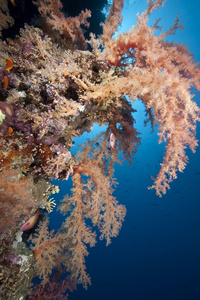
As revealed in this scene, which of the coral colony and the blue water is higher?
the blue water

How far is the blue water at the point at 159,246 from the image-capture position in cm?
2098

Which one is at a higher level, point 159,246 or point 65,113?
point 159,246

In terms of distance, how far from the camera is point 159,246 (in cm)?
3195

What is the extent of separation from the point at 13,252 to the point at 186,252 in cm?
3497

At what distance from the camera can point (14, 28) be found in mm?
6852

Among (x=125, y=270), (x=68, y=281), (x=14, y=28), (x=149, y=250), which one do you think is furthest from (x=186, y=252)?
(x=14, y=28)

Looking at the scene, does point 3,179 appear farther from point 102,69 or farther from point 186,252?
point 186,252

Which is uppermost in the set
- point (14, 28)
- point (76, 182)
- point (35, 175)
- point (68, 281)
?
point (14, 28)

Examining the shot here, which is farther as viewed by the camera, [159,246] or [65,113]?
[159,246]

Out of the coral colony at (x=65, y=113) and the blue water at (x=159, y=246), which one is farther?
the blue water at (x=159, y=246)

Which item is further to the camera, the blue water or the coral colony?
the blue water

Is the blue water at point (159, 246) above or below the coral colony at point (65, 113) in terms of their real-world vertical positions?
above

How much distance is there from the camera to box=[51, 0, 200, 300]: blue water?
20984 millimetres

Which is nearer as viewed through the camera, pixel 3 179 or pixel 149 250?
pixel 3 179
